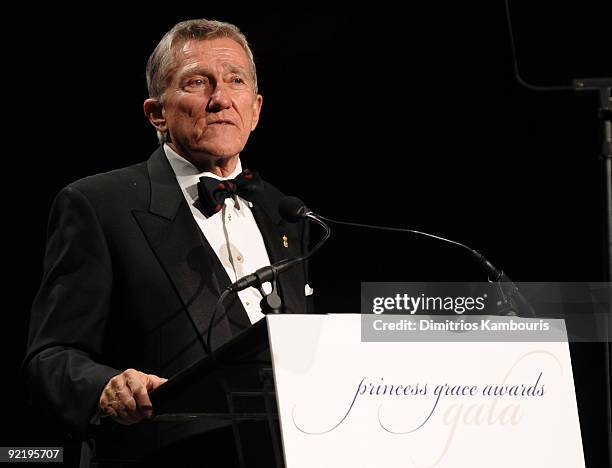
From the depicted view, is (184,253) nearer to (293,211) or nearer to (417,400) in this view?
(293,211)

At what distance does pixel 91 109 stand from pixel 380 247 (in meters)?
1.12

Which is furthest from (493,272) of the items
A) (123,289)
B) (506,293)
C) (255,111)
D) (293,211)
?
(255,111)

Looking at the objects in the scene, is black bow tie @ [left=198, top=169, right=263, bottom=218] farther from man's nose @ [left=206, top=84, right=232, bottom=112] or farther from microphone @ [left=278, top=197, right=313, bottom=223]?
microphone @ [left=278, top=197, right=313, bottom=223]

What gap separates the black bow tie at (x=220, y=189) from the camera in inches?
87.9

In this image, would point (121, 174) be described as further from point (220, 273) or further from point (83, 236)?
point (220, 273)

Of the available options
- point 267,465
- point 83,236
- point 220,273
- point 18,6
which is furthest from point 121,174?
point 267,465

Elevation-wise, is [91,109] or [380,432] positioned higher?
[91,109]

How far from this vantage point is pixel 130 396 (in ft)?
5.30

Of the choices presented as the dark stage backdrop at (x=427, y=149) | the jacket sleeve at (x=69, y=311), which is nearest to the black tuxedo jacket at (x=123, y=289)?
the jacket sleeve at (x=69, y=311)

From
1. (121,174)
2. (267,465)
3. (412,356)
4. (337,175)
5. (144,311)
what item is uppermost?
(337,175)

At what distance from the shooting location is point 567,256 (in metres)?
3.19

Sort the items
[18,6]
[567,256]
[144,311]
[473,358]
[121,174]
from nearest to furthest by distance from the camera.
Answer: [473,358] < [144,311] < [121,174] < [18,6] < [567,256]

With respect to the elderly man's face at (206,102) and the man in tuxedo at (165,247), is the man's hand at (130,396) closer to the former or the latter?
the man in tuxedo at (165,247)

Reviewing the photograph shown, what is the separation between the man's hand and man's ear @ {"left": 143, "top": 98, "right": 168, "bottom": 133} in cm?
91
